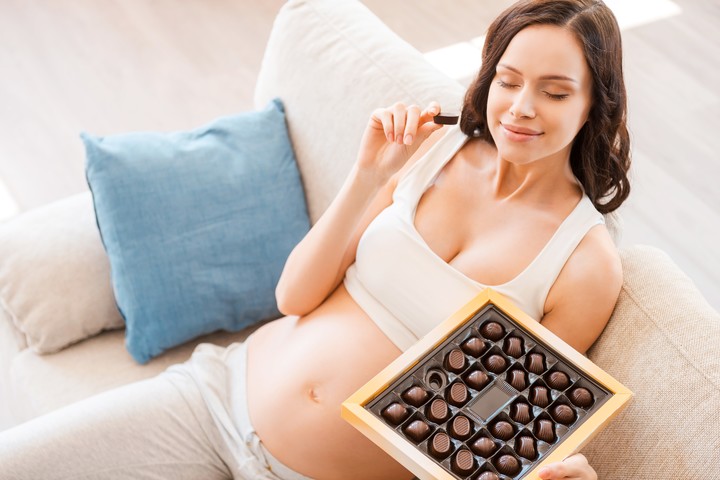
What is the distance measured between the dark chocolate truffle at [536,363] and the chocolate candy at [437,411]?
0.15 meters

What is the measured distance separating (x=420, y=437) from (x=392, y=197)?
586mm

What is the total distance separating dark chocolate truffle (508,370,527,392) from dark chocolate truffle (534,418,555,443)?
6 centimetres

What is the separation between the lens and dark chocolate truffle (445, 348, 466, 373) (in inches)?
51.4

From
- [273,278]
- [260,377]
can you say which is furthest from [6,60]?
[260,377]

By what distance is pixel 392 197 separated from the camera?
5.53 feet

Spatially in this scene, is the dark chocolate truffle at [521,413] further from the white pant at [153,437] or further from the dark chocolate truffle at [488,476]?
the white pant at [153,437]

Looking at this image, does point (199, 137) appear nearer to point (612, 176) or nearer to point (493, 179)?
point (493, 179)

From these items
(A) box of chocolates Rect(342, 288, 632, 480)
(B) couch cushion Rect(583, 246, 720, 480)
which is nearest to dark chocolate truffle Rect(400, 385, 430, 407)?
(A) box of chocolates Rect(342, 288, 632, 480)

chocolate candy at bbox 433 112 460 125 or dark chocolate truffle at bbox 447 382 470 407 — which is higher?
Answer: chocolate candy at bbox 433 112 460 125

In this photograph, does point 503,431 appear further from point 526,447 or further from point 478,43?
point 478,43

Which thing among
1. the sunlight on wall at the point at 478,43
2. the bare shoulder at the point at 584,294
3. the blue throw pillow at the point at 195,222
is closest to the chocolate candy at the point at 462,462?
the bare shoulder at the point at 584,294

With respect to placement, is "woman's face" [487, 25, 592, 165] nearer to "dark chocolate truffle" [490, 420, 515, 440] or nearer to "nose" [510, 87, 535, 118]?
"nose" [510, 87, 535, 118]

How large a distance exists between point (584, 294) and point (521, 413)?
0.98ft

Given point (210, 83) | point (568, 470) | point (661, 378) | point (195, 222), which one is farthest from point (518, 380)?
point (210, 83)
